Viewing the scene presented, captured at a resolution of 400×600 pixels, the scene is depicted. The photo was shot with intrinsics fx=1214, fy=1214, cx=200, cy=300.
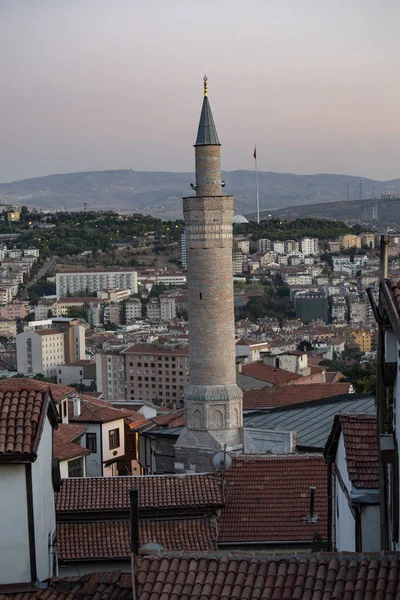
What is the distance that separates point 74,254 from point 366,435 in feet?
328

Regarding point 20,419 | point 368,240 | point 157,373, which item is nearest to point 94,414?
point 20,419

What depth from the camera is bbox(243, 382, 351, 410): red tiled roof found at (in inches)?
778

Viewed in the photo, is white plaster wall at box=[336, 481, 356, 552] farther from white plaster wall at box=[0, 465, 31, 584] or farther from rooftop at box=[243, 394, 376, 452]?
rooftop at box=[243, 394, 376, 452]

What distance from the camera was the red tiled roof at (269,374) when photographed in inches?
1030

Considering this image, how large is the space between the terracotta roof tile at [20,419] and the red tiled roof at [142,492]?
299 centimetres

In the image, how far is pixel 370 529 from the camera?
5.61 m

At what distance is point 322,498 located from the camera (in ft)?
30.8

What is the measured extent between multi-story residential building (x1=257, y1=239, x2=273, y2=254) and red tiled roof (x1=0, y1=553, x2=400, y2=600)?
105 meters

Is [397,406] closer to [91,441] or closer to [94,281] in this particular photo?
[91,441]

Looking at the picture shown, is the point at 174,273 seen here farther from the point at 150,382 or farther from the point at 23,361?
the point at 150,382

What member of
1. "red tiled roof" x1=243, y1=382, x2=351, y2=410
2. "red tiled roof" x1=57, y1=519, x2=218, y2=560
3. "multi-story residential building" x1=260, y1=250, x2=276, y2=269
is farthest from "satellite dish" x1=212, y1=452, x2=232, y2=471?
"multi-story residential building" x1=260, y1=250, x2=276, y2=269

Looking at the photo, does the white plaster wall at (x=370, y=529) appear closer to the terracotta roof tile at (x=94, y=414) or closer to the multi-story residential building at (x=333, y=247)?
the terracotta roof tile at (x=94, y=414)

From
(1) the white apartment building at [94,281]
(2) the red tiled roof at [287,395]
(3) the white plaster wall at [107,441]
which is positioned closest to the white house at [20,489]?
(3) the white plaster wall at [107,441]

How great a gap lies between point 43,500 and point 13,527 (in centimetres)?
49
